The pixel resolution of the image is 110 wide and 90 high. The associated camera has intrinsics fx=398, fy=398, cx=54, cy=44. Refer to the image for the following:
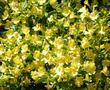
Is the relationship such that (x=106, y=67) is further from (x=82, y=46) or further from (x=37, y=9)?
(x=37, y=9)

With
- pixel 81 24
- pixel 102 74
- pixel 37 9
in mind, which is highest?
pixel 37 9

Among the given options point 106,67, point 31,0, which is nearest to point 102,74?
point 106,67

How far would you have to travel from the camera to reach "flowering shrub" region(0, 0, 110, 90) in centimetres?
311

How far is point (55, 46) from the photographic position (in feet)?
10.7

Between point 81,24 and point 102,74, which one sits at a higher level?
point 81,24

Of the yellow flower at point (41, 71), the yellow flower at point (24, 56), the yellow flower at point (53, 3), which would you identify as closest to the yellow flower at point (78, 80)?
the yellow flower at point (41, 71)

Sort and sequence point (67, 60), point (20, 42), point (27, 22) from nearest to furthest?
1. point (67, 60)
2. point (20, 42)
3. point (27, 22)

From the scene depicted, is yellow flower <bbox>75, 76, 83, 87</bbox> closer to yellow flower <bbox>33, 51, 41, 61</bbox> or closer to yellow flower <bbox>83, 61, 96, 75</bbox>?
yellow flower <bbox>83, 61, 96, 75</bbox>

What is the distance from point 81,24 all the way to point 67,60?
41 cm

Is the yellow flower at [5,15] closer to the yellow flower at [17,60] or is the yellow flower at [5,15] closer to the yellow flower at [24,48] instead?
the yellow flower at [24,48]

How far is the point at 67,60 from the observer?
3123 mm

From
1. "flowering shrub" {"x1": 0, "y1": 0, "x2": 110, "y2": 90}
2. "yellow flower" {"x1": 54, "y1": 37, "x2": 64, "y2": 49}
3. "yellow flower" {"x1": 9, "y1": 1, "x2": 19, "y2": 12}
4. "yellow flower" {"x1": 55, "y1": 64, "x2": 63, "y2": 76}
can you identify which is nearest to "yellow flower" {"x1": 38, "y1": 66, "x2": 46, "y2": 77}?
"flowering shrub" {"x1": 0, "y1": 0, "x2": 110, "y2": 90}

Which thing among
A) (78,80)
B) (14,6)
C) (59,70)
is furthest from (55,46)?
(14,6)

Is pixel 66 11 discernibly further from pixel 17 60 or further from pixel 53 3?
pixel 17 60
